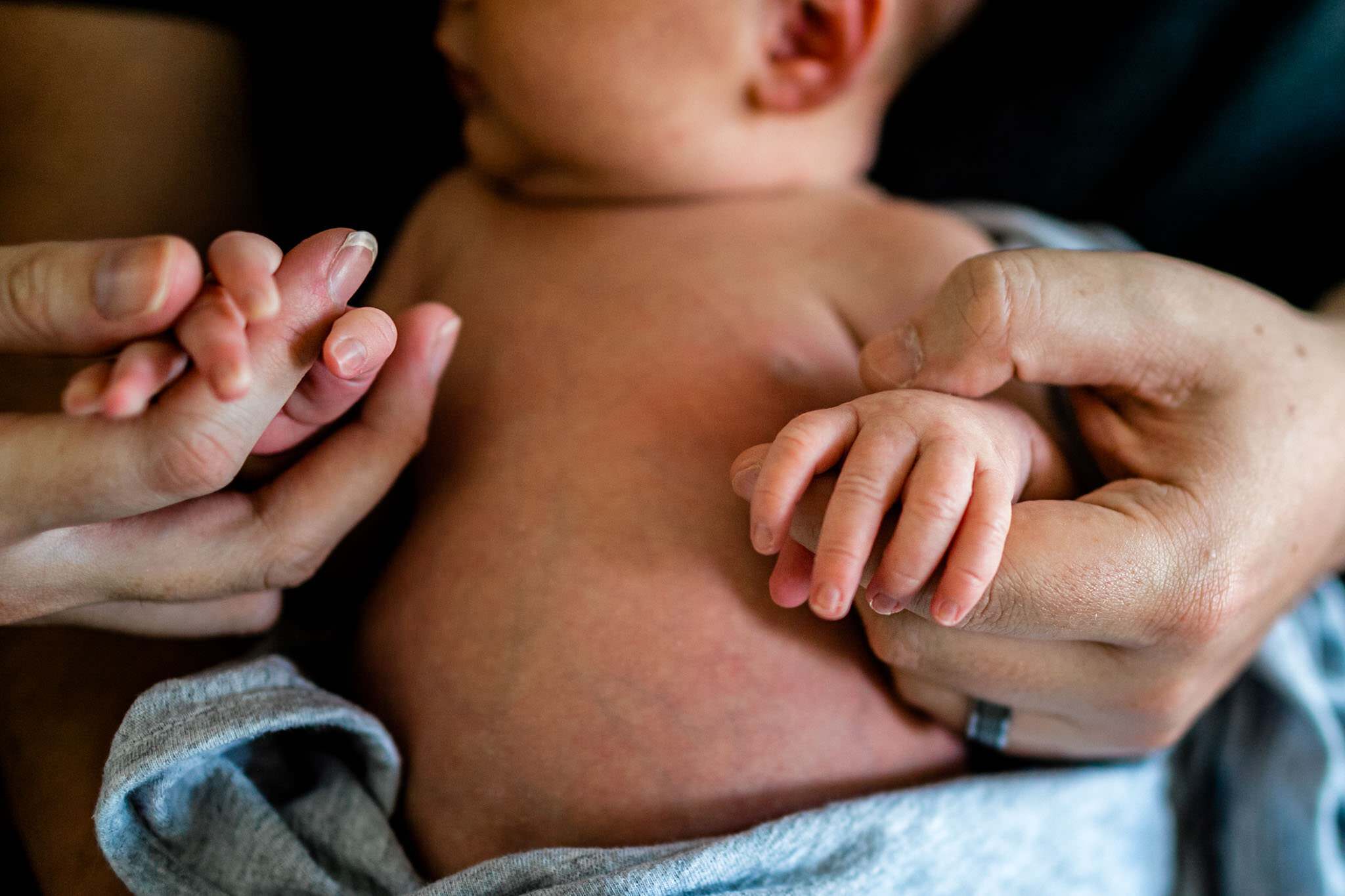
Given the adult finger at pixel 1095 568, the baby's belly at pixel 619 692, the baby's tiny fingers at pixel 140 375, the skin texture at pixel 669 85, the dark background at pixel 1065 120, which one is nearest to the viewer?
the baby's tiny fingers at pixel 140 375

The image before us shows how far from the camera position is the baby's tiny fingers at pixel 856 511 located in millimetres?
456

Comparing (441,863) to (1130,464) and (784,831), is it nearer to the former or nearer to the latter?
(784,831)

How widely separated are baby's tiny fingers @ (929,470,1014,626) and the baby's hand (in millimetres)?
340

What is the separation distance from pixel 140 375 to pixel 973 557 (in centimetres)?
43

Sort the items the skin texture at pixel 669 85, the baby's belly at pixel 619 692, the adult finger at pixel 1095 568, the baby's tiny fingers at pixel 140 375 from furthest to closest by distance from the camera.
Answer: the skin texture at pixel 669 85
the baby's belly at pixel 619 692
the adult finger at pixel 1095 568
the baby's tiny fingers at pixel 140 375

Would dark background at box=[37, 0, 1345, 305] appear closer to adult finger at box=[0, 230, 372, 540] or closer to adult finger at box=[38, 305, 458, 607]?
adult finger at box=[38, 305, 458, 607]

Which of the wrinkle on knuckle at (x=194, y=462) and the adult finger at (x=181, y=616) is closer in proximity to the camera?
the wrinkle on knuckle at (x=194, y=462)

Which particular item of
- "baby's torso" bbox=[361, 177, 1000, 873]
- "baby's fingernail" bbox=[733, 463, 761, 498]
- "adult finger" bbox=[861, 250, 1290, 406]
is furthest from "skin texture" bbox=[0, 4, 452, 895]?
"adult finger" bbox=[861, 250, 1290, 406]

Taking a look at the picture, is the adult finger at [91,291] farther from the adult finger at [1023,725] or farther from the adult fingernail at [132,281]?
the adult finger at [1023,725]

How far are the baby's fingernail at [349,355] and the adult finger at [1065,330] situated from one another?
12.6 inches

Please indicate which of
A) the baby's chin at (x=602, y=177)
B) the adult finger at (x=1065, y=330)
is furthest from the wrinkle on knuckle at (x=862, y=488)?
the baby's chin at (x=602, y=177)

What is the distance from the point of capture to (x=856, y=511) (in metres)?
0.47

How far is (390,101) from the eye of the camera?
3.63 feet

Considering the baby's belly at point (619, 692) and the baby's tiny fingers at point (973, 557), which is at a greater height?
the baby's tiny fingers at point (973, 557)
